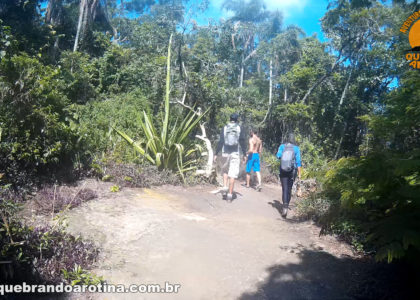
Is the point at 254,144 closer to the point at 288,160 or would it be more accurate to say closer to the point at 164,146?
the point at 288,160

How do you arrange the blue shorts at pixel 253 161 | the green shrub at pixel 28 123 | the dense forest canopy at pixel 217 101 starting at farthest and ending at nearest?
the blue shorts at pixel 253 161 → the green shrub at pixel 28 123 → the dense forest canopy at pixel 217 101

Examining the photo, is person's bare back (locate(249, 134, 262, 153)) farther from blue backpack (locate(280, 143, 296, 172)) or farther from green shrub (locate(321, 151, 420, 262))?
green shrub (locate(321, 151, 420, 262))

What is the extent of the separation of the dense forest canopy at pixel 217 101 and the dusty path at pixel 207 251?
61 cm

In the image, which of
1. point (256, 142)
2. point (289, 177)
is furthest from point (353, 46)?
point (289, 177)

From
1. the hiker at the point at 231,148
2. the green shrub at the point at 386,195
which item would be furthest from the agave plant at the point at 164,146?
the green shrub at the point at 386,195

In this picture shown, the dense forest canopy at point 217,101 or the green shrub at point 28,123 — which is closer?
the dense forest canopy at point 217,101

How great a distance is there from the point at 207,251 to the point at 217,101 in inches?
241

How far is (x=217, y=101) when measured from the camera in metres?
9.19

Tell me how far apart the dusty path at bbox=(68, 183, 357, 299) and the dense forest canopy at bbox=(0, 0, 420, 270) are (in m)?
0.61

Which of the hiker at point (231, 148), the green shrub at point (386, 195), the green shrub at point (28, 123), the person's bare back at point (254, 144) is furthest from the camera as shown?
the person's bare back at point (254, 144)

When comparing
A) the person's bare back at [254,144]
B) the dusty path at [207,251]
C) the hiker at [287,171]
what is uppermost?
the person's bare back at [254,144]

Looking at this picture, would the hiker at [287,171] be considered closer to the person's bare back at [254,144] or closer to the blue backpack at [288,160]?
the blue backpack at [288,160]

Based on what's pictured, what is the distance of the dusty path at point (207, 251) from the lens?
119 inches

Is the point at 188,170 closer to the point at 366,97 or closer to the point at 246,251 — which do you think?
the point at 246,251
